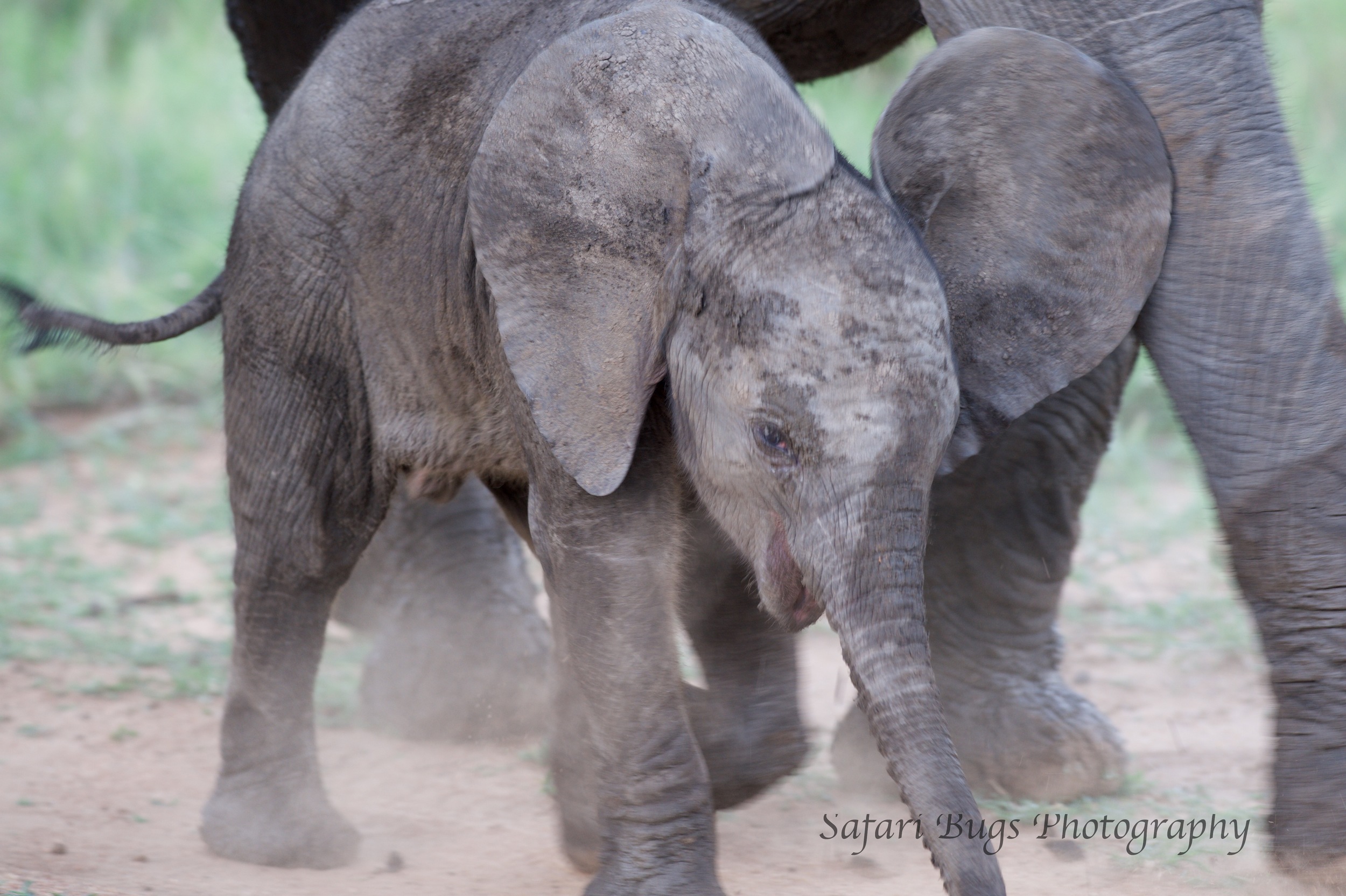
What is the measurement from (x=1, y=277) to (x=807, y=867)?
78.0 inches

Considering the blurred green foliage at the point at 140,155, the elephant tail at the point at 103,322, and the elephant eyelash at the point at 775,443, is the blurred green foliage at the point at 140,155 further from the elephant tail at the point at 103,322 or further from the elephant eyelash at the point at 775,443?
the elephant eyelash at the point at 775,443

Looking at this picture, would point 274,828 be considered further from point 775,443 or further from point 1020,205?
point 1020,205

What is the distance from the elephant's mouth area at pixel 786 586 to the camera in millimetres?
2523

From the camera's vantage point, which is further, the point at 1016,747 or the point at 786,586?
the point at 1016,747

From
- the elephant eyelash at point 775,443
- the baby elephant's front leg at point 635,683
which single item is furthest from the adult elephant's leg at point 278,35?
the elephant eyelash at point 775,443

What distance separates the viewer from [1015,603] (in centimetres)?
359

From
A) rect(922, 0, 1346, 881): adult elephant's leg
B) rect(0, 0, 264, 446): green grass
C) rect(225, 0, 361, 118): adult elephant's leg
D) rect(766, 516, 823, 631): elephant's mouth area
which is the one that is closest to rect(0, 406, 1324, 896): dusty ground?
rect(922, 0, 1346, 881): adult elephant's leg

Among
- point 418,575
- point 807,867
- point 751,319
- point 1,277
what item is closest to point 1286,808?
point 807,867

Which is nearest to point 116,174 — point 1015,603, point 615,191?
point 1015,603

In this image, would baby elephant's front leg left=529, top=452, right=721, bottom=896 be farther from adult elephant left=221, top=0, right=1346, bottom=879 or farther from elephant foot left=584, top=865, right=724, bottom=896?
adult elephant left=221, top=0, right=1346, bottom=879

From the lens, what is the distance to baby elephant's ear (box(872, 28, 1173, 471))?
2.73m

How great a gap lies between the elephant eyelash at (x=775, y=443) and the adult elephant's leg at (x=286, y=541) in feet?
3.41

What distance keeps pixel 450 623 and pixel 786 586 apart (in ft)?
5.60

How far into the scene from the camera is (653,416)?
106 inches
